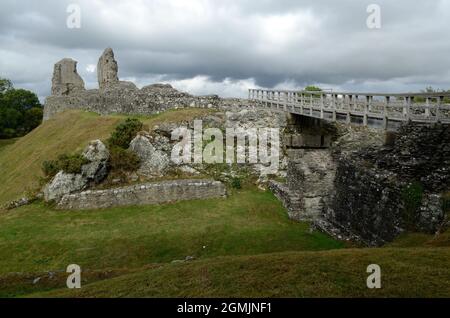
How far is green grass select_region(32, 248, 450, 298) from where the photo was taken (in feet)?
29.8

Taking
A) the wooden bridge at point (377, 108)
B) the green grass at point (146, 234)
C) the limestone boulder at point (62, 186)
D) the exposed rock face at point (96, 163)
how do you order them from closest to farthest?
the wooden bridge at point (377, 108) → the green grass at point (146, 234) → the limestone boulder at point (62, 186) → the exposed rock face at point (96, 163)

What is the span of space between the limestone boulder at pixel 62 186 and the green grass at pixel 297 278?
1535 cm

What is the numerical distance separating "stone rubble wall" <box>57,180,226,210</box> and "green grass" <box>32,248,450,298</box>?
13.8m

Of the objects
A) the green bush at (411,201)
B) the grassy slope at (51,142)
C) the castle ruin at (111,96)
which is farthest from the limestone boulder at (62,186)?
the green bush at (411,201)

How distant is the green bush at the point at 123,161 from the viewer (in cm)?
2769

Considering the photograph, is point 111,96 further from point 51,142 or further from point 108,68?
point 108,68

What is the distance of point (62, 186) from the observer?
25906mm

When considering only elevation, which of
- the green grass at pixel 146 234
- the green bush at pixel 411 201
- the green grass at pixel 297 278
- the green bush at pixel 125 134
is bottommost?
the green grass at pixel 146 234

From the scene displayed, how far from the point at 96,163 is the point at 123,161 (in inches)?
73.3

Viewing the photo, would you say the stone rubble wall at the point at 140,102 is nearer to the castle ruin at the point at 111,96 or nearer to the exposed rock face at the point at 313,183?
the castle ruin at the point at 111,96

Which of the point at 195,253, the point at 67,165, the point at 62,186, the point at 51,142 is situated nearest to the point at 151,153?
the point at 67,165
